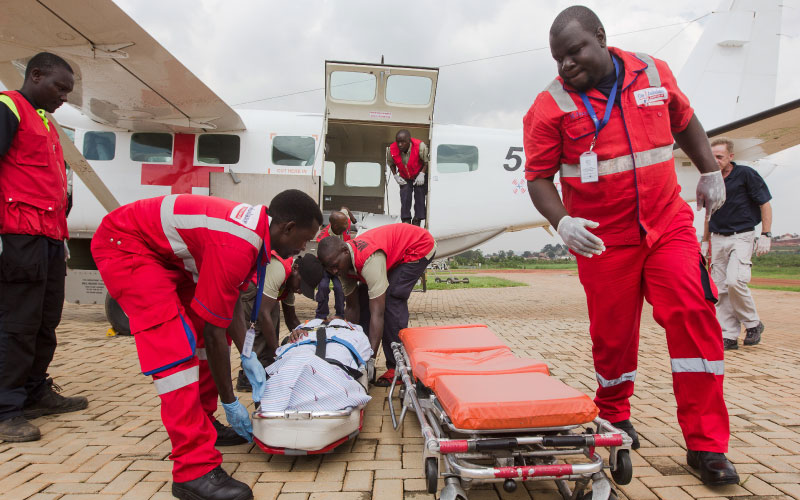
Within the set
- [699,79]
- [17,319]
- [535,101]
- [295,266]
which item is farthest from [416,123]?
[699,79]

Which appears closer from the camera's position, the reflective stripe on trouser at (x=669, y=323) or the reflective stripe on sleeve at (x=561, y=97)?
the reflective stripe on trouser at (x=669, y=323)

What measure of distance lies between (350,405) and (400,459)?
464mm

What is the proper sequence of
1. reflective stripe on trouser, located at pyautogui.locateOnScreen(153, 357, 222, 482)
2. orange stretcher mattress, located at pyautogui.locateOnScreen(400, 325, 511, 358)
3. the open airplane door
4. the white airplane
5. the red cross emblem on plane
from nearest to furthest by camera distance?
reflective stripe on trouser, located at pyautogui.locateOnScreen(153, 357, 222, 482) → orange stretcher mattress, located at pyautogui.locateOnScreen(400, 325, 511, 358) → the white airplane → the open airplane door → the red cross emblem on plane

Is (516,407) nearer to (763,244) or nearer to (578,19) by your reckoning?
(578,19)

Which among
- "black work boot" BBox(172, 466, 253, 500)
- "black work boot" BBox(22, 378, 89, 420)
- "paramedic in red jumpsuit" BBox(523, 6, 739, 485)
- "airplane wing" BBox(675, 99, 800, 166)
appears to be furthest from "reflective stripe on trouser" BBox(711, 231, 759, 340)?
"black work boot" BBox(22, 378, 89, 420)

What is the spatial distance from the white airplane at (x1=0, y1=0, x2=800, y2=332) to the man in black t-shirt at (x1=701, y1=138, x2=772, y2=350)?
1800mm

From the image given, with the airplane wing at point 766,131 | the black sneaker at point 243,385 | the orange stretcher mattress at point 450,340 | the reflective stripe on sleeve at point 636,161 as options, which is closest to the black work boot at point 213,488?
the orange stretcher mattress at point 450,340

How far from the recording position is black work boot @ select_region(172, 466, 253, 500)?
214 cm

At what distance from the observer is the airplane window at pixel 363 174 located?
36.3ft

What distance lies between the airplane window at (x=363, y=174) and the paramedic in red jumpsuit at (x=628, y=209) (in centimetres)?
855

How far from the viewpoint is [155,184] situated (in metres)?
8.23

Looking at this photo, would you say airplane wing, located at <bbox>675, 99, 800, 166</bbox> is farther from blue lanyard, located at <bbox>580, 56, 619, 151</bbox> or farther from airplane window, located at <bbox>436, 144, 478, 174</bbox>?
blue lanyard, located at <bbox>580, 56, 619, 151</bbox>

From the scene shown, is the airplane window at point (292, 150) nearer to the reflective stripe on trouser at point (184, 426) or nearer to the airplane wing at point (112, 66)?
the airplane wing at point (112, 66)

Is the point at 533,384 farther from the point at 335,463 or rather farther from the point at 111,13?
the point at 111,13
